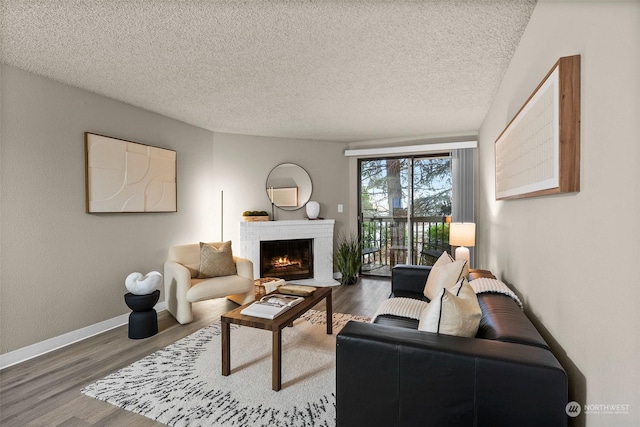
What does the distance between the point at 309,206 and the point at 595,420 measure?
411 centimetres

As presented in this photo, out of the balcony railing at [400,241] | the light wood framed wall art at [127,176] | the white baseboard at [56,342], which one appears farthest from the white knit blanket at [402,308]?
the light wood framed wall art at [127,176]

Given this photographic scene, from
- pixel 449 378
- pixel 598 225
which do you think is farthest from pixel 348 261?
pixel 598 225

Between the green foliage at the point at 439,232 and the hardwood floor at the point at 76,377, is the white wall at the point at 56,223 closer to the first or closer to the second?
the hardwood floor at the point at 76,377

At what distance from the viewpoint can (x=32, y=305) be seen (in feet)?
8.21

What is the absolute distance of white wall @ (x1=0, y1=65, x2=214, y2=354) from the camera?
238cm

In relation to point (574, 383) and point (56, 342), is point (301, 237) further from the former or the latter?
point (574, 383)

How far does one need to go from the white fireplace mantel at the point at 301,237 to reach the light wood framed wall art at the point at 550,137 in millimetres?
3229

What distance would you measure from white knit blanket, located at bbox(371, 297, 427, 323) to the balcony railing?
2.56 metres

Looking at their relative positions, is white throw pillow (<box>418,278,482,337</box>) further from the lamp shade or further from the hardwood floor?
the lamp shade

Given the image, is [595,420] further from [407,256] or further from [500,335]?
[407,256]

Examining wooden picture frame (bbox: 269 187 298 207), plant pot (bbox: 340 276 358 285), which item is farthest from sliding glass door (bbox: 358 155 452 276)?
wooden picture frame (bbox: 269 187 298 207)

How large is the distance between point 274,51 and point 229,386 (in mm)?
2347

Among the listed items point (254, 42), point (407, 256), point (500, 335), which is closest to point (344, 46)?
point (254, 42)

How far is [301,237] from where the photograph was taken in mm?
4824
